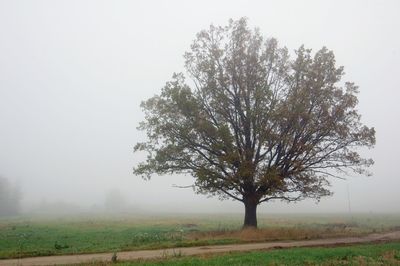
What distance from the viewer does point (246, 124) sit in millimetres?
35469

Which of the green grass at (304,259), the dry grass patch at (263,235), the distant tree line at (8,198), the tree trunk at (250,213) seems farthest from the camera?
the distant tree line at (8,198)

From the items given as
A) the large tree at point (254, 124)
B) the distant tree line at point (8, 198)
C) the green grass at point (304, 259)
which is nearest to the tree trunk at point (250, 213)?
the large tree at point (254, 124)

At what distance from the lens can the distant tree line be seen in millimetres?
124438

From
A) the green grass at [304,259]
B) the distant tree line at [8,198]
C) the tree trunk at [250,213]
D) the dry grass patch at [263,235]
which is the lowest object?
the green grass at [304,259]

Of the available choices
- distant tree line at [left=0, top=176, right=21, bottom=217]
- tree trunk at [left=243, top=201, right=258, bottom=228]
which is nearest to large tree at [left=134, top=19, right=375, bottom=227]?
tree trunk at [left=243, top=201, right=258, bottom=228]

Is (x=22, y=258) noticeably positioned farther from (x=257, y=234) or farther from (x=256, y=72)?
(x=256, y=72)

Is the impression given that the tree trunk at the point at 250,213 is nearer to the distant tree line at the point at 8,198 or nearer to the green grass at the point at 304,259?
the green grass at the point at 304,259

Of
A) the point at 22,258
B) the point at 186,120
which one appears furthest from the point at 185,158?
the point at 22,258

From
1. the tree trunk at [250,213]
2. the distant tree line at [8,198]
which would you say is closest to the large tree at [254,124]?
the tree trunk at [250,213]

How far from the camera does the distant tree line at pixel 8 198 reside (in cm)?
12444

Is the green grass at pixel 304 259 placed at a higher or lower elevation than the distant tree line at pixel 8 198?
lower

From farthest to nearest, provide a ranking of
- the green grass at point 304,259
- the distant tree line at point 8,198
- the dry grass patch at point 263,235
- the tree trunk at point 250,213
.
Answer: the distant tree line at point 8,198 → the tree trunk at point 250,213 → the dry grass patch at point 263,235 → the green grass at point 304,259

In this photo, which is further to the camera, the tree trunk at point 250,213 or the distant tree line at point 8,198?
the distant tree line at point 8,198

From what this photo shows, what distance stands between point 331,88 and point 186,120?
41.7 ft
